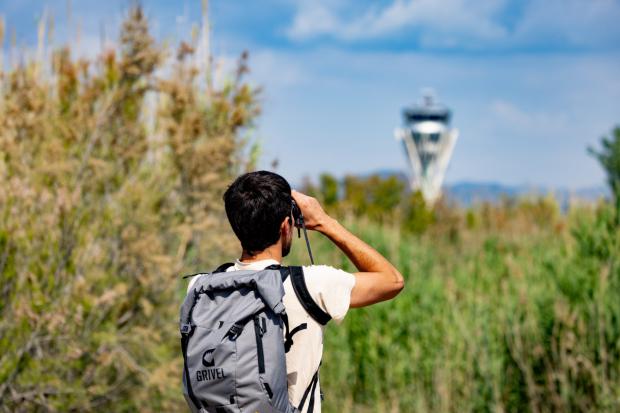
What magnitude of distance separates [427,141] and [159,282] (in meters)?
87.1

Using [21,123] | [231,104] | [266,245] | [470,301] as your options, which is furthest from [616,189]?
[266,245]

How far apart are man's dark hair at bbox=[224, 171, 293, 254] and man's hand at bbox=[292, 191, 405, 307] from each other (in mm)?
129

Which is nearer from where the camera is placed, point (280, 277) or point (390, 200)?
point (280, 277)

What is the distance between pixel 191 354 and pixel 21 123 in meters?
3.77

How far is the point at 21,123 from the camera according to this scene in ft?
18.6

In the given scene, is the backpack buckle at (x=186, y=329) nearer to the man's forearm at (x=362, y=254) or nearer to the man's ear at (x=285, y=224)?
the man's ear at (x=285, y=224)

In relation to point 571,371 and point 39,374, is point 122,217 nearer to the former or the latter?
point 39,374

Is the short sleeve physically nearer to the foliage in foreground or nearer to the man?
the man

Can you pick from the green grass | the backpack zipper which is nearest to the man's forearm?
the backpack zipper

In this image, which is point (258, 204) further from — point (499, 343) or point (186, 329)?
point (499, 343)

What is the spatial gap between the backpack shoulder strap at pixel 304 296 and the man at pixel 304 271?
1 cm

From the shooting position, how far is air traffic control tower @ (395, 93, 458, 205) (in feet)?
272

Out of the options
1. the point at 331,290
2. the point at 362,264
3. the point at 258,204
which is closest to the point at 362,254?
the point at 362,264

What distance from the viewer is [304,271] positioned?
2.42m
